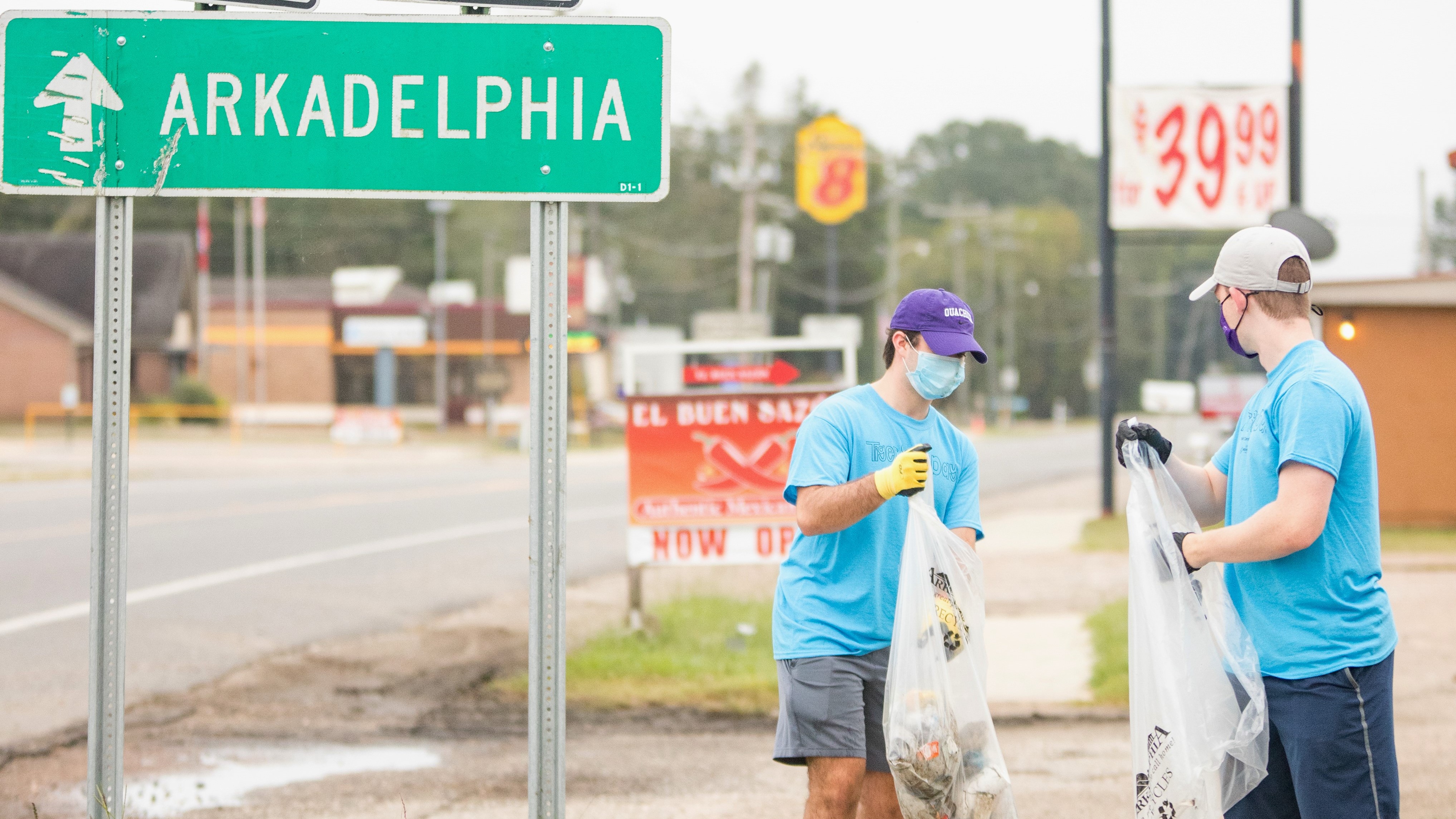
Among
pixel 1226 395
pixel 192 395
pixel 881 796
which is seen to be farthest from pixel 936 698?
pixel 192 395

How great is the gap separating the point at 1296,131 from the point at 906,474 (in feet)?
40.2

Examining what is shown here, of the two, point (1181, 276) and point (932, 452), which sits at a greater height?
point (1181, 276)

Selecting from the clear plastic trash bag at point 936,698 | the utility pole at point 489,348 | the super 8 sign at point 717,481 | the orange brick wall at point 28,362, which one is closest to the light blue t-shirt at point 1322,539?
the clear plastic trash bag at point 936,698

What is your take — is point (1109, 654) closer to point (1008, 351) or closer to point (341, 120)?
point (341, 120)

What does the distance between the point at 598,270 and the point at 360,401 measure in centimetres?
1157

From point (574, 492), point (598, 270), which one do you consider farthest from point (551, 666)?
point (598, 270)

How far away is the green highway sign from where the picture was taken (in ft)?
11.7

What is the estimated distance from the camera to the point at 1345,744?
307 cm

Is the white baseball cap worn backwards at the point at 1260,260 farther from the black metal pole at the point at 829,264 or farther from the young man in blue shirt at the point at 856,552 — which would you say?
the black metal pole at the point at 829,264

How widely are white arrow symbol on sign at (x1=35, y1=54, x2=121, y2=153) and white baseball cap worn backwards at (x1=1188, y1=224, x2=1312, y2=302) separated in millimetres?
2831

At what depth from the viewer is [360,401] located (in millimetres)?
55781

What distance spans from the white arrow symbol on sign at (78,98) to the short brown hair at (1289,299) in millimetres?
2961

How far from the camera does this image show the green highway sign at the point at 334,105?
11.7 feet

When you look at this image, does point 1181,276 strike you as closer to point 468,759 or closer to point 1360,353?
point 1360,353
